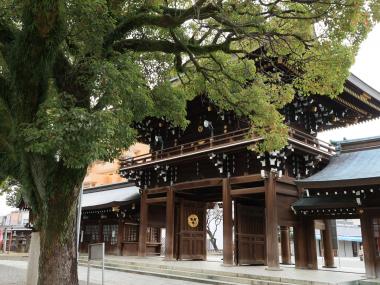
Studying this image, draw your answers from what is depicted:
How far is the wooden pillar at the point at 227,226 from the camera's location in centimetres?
1605

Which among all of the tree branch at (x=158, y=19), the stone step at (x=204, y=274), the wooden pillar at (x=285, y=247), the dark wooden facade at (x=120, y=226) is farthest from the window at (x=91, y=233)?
the tree branch at (x=158, y=19)

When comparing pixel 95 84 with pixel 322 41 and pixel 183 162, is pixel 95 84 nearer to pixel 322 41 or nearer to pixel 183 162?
A: pixel 322 41

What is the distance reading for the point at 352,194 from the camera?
14.0 m

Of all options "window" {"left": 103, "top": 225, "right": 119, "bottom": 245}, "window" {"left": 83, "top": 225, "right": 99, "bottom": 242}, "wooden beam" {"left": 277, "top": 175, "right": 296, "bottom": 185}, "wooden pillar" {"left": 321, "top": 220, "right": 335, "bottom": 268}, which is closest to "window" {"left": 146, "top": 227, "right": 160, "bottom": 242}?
"window" {"left": 103, "top": 225, "right": 119, "bottom": 245}

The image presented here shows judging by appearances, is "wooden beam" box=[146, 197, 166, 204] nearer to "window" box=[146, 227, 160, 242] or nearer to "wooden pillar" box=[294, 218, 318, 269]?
"window" box=[146, 227, 160, 242]

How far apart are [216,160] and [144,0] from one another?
9.58 metres

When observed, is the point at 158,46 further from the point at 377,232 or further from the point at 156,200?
the point at 156,200

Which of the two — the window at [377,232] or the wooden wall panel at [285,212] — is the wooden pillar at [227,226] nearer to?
the wooden wall panel at [285,212]

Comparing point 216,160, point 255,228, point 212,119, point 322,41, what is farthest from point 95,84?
point 255,228

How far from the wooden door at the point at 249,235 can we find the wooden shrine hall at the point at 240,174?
1.7 inches

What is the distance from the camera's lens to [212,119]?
1858 cm

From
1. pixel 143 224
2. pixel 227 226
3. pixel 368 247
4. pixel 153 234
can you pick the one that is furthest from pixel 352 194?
pixel 153 234

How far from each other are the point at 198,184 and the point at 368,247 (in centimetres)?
774

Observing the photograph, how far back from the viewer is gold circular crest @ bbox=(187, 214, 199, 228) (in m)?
20.4
